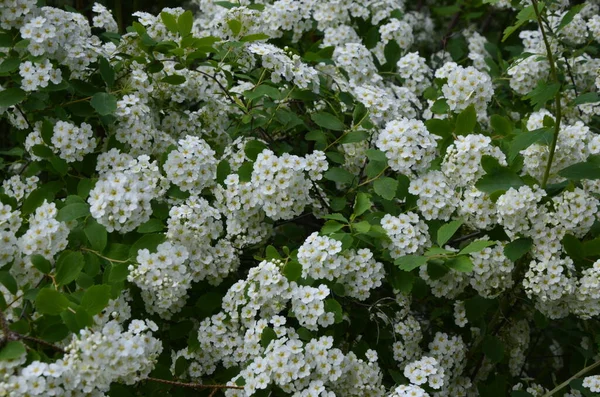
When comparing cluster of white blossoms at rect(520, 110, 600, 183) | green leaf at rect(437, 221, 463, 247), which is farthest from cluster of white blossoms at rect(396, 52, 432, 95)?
green leaf at rect(437, 221, 463, 247)

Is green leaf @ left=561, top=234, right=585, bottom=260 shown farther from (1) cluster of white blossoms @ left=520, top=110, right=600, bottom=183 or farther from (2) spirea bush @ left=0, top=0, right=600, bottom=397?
(1) cluster of white blossoms @ left=520, top=110, right=600, bottom=183

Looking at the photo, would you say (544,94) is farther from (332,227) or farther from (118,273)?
(118,273)

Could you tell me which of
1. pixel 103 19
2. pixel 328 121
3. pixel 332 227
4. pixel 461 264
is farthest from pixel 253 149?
pixel 103 19

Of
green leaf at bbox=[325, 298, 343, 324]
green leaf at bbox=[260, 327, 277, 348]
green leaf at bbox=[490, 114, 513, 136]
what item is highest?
green leaf at bbox=[490, 114, 513, 136]

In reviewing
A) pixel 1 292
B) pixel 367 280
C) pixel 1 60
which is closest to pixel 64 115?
pixel 1 60

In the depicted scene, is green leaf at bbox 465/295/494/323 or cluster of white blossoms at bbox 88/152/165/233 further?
green leaf at bbox 465/295/494/323

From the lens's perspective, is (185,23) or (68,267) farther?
(185,23)

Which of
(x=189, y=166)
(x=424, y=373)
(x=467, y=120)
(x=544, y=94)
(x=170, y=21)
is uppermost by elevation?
(x=544, y=94)
